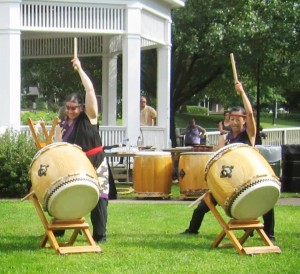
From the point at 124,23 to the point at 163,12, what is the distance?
6.96 feet

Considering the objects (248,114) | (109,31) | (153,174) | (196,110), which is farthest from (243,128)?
(196,110)

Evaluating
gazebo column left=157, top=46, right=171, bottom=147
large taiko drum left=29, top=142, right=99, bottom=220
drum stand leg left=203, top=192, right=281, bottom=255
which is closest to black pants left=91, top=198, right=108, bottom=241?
large taiko drum left=29, top=142, right=99, bottom=220

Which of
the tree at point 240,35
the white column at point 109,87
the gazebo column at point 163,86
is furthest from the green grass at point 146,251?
the tree at point 240,35

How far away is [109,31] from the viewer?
18.2 metres

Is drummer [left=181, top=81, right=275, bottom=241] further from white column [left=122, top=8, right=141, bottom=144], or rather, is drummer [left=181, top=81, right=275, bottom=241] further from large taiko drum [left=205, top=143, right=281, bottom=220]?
white column [left=122, top=8, right=141, bottom=144]

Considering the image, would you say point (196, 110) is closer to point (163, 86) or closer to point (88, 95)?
point (163, 86)

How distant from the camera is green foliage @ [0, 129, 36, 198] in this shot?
15039mm

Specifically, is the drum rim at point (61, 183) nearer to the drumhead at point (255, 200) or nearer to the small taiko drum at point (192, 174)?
the drumhead at point (255, 200)

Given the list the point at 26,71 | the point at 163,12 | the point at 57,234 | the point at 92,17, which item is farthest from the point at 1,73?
the point at 26,71

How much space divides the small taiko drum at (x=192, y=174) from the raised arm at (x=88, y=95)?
591cm

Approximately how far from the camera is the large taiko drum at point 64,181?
8.52m

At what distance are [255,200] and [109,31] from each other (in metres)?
9.96

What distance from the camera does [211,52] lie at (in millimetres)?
25578

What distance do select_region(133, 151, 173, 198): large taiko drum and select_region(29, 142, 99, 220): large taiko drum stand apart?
6.56 m
